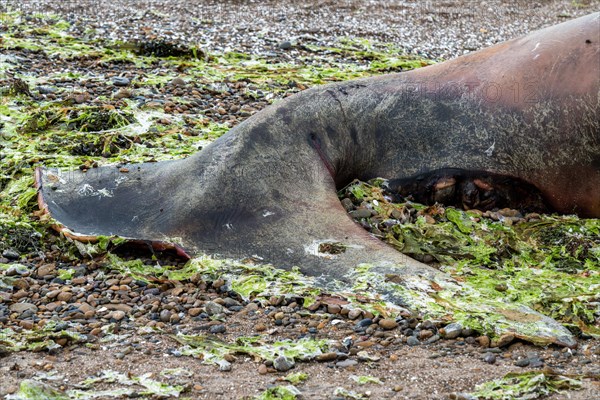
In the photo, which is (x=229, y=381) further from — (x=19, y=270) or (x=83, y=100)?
(x=83, y=100)

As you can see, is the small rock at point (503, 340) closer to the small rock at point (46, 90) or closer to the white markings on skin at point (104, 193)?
the white markings on skin at point (104, 193)

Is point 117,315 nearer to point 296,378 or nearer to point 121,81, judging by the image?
point 296,378

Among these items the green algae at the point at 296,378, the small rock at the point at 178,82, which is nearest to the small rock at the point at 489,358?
the green algae at the point at 296,378

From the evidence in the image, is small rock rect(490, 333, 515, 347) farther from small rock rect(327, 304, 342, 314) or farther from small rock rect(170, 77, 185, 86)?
small rock rect(170, 77, 185, 86)

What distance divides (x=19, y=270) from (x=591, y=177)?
3178 mm

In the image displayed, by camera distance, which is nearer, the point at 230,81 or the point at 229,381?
the point at 229,381

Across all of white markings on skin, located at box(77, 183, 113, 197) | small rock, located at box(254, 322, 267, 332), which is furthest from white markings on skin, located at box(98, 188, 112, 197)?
small rock, located at box(254, 322, 267, 332)

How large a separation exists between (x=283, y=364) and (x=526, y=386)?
93 cm

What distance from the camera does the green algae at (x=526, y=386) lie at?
3262 millimetres

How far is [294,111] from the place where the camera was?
5395mm

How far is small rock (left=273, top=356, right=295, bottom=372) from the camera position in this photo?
358 centimetres

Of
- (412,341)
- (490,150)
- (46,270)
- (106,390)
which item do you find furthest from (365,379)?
(490,150)

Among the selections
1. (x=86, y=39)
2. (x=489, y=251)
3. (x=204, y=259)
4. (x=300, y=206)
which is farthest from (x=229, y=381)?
(x=86, y=39)

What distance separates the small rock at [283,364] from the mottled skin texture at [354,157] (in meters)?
0.92
